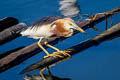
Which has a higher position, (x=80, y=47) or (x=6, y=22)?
(x=6, y=22)

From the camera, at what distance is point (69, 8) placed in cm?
471

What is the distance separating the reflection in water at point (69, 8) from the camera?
450 cm

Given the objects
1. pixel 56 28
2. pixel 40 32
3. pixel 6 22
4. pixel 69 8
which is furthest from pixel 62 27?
pixel 69 8

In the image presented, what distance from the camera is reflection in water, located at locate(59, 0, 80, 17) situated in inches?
177

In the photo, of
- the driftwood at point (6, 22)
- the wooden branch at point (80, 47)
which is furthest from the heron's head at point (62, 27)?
the driftwood at point (6, 22)

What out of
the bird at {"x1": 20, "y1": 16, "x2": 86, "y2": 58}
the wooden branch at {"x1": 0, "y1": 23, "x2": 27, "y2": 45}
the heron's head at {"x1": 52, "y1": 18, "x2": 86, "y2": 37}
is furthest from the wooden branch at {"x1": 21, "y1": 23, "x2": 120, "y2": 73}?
the wooden branch at {"x1": 0, "y1": 23, "x2": 27, "y2": 45}

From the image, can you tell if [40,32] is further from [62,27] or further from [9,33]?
[9,33]

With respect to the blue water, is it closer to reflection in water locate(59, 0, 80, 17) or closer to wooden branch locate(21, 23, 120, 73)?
reflection in water locate(59, 0, 80, 17)

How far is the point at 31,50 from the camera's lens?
299cm

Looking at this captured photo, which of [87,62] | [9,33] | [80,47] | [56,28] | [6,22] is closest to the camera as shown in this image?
[56,28]

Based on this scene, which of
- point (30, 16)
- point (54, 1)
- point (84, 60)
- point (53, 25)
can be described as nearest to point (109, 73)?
point (84, 60)

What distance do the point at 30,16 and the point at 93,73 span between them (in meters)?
2.39

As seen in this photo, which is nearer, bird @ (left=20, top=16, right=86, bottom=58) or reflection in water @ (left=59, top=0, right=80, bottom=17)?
bird @ (left=20, top=16, right=86, bottom=58)

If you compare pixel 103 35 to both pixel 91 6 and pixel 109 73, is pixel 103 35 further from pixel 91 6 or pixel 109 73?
pixel 91 6
